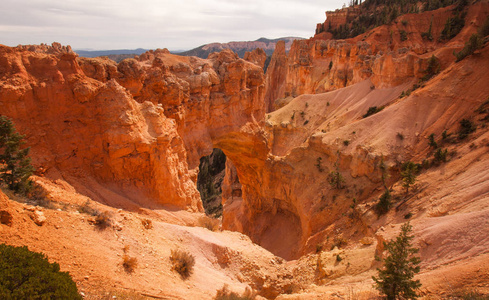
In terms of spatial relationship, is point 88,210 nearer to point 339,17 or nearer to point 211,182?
point 211,182

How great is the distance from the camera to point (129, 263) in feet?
26.6

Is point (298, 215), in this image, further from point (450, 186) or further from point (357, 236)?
point (450, 186)

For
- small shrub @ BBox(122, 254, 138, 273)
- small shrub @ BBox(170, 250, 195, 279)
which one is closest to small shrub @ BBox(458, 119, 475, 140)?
small shrub @ BBox(170, 250, 195, 279)

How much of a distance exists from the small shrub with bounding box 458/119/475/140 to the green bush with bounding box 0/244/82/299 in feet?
75.7

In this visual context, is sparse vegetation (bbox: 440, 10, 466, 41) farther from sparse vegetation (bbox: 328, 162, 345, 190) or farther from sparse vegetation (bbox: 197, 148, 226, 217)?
sparse vegetation (bbox: 197, 148, 226, 217)

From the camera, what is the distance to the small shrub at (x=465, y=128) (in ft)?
65.0

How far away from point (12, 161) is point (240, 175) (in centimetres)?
2329

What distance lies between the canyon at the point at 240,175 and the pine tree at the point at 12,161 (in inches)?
39.6

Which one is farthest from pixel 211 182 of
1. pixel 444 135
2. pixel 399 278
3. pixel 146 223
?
pixel 399 278

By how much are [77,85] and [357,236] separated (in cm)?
1761

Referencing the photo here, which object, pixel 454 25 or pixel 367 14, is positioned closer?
pixel 454 25

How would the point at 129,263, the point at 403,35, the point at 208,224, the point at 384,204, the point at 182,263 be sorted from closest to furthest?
the point at 129,263 → the point at 182,263 → the point at 208,224 → the point at 384,204 → the point at 403,35

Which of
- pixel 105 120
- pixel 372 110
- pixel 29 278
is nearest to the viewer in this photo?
pixel 29 278

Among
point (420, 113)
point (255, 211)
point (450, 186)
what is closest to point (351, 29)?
point (420, 113)
